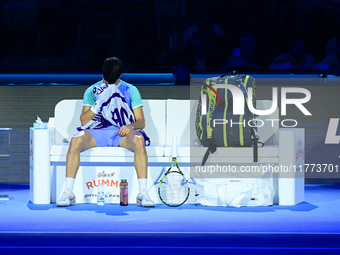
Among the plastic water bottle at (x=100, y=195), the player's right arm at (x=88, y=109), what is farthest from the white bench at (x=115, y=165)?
the player's right arm at (x=88, y=109)

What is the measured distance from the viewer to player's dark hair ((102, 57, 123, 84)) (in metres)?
4.25

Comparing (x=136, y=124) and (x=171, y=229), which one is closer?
(x=171, y=229)

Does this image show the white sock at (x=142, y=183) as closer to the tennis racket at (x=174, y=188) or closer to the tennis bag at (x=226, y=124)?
the tennis racket at (x=174, y=188)

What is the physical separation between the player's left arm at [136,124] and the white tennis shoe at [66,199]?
0.57 m

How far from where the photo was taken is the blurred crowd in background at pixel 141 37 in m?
5.93

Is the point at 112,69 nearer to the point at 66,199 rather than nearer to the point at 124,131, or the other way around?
the point at 124,131

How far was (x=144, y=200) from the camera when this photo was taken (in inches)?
157

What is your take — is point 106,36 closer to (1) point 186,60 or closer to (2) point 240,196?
(1) point 186,60

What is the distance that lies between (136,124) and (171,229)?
1.17 meters

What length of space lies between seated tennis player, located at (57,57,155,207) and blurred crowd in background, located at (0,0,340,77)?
66.1 inches

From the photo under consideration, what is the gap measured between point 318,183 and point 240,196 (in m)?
1.45

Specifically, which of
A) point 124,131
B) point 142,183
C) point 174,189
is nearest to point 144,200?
point 142,183

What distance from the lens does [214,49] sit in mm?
6012
